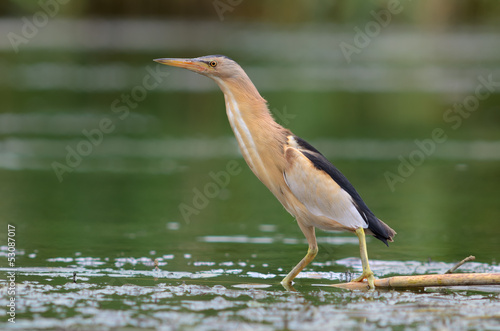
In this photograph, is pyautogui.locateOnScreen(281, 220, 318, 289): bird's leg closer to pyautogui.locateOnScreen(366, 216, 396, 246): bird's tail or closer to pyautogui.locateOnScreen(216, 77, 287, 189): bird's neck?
pyautogui.locateOnScreen(366, 216, 396, 246): bird's tail

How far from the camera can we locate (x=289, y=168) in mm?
6996

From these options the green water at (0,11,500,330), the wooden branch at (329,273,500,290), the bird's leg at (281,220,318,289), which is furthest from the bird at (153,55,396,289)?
the green water at (0,11,500,330)

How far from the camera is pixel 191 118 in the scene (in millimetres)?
19891

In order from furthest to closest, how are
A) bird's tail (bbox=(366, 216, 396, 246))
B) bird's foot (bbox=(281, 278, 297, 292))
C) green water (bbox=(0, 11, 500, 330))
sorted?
bird's tail (bbox=(366, 216, 396, 246)), bird's foot (bbox=(281, 278, 297, 292)), green water (bbox=(0, 11, 500, 330))

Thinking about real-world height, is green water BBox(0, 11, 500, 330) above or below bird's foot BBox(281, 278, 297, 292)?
above

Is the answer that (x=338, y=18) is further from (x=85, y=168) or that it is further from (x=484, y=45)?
(x=85, y=168)

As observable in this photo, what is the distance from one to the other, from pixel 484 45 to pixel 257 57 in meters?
9.58

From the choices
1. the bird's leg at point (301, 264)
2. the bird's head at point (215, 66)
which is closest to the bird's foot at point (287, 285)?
the bird's leg at point (301, 264)

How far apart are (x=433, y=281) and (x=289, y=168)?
1.31 meters

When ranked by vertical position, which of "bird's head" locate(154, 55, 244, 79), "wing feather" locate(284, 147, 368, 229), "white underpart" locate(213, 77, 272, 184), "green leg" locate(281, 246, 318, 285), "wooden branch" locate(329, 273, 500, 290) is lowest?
"wooden branch" locate(329, 273, 500, 290)

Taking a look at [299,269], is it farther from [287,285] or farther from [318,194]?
[318,194]

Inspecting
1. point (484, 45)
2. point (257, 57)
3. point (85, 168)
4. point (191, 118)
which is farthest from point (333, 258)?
point (484, 45)

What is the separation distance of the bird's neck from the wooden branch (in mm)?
1060

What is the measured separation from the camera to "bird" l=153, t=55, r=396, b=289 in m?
6.95
